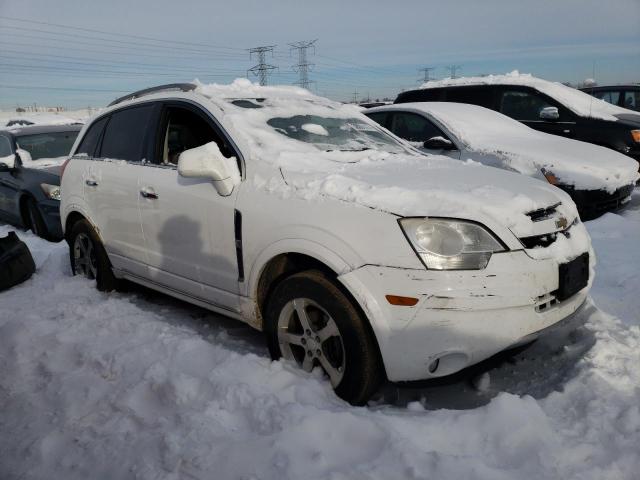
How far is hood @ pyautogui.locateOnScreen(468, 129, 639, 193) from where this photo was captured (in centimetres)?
555

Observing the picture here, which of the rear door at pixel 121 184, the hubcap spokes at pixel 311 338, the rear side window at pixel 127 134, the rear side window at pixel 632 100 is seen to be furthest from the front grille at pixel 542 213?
the rear side window at pixel 632 100

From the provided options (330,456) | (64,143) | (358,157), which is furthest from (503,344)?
(64,143)

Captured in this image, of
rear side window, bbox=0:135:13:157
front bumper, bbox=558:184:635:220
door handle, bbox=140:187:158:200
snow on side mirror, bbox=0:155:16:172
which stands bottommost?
front bumper, bbox=558:184:635:220

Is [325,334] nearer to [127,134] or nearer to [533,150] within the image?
[127,134]

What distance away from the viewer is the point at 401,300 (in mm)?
2307

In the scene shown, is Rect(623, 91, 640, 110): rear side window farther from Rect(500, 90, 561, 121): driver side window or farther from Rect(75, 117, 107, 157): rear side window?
Rect(75, 117, 107, 157): rear side window

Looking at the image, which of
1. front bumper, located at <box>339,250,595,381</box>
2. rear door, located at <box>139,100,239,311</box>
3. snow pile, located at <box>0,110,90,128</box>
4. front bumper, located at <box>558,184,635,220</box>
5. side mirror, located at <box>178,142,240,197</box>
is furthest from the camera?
snow pile, located at <box>0,110,90,128</box>

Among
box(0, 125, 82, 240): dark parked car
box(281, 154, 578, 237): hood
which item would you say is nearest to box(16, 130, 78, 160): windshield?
box(0, 125, 82, 240): dark parked car

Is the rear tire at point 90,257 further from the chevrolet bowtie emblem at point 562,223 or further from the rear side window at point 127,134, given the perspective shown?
the chevrolet bowtie emblem at point 562,223

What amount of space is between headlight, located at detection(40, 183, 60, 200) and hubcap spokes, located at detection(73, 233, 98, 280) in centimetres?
235

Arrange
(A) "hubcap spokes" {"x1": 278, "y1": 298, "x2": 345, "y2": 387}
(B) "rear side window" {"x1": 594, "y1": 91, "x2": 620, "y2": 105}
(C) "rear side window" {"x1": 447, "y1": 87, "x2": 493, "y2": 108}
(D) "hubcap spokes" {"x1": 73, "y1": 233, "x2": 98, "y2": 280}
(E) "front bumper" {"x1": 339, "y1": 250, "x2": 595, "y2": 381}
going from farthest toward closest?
(B) "rear side window" {"x1": 594, "y1": 91, "x2": 620, "y2": 105} → (C) "rear side window" {"x1": 447, "y1": 87, "x2": 493, "y2": 108} → (D) "hubcap spokes" {"x1": 73, "y1": 233, "x2": 98, "y2": 280} → (A) "hubcap spokes" {"x1": 278, "y1": 298, "x2": 345, "y2": 387} → (E) "front bumper" {"x1": 339, "y1": 250, "x2": 595, "y2": 381}

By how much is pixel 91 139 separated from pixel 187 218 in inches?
78.7

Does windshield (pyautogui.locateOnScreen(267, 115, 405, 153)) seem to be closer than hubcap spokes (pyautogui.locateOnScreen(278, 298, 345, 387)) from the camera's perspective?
No

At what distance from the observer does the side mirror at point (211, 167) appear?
2926mm
